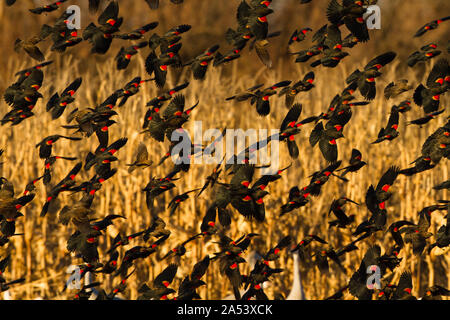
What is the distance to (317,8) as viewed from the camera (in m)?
17.1

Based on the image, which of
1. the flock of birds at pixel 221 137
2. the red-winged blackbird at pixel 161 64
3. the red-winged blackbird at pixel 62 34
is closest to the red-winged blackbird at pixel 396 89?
the flock of birds at pixel 221 137

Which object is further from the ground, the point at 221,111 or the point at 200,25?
the point at 200,25

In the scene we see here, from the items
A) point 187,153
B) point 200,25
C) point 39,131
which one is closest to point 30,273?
point 39,131

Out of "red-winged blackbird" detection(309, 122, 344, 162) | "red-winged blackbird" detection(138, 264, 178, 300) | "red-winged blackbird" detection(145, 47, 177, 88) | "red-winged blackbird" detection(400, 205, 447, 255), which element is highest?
"red-winged blackbird" detection(145, 47, 177, 88)

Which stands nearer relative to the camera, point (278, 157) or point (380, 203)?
point (380, 203)

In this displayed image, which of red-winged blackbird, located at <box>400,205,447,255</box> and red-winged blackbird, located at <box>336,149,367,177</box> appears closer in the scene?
red-winged blackbird, located at <box>336,149,367,177</box>

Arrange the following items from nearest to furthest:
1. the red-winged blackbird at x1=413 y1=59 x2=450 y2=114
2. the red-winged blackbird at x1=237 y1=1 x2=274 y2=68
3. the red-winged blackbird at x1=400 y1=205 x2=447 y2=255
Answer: the red-winged blackbird at x1=237 y1=1 x2=274 y2=68
the red-winged blackbird at x1=413 y1=59 x2=450 y2=114
the red-winged blackbird at x1=400 y1=205 x2=447 y2=255

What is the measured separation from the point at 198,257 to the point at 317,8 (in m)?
12.0

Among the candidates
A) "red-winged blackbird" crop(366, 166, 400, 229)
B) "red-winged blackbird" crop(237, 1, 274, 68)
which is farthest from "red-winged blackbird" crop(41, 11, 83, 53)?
"red-winged blackbird" crop(366, 166, 400, 229)

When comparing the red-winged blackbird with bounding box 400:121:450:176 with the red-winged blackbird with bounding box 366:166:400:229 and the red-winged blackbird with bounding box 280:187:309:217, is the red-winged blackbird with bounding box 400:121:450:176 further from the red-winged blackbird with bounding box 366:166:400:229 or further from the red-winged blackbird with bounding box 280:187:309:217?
the red-winged blackbird with bounding box 280:187:309:217

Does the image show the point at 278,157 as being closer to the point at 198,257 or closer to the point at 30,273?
the point at 198,257

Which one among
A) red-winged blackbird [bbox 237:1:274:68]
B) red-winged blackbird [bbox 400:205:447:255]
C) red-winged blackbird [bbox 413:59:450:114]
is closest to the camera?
red-winged blackbird [bbox 237:1:274:68]

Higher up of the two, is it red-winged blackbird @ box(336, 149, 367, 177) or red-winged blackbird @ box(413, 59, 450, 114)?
red-winged blackbird @ box(413, 59, 450, 114)

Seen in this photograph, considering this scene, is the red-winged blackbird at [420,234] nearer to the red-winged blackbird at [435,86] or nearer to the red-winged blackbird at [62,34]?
the red-winged blackbird at [435,86]
